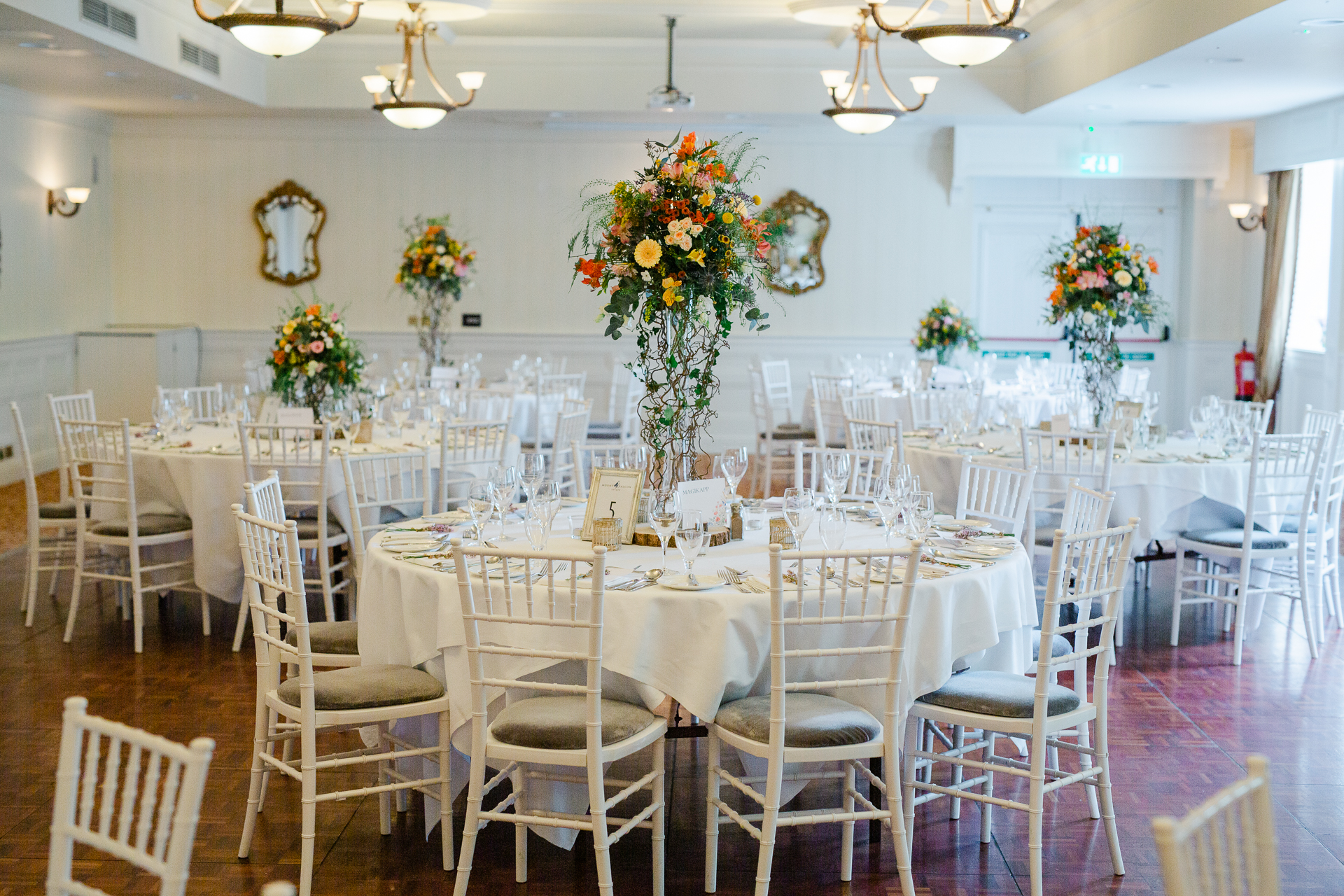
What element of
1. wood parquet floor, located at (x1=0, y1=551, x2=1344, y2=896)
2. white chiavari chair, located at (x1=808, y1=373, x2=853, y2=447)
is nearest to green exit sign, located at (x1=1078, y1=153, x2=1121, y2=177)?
white chiavari chair, located at (x1=808, y1=373, x2=853, y2=447)

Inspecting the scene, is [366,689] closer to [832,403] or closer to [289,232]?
[832,403]

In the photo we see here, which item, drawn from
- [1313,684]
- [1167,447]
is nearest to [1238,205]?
[1167,447]

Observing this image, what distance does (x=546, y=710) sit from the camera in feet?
10.7

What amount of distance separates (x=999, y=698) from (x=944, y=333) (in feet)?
21.0

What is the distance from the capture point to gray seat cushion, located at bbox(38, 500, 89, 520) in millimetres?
6262

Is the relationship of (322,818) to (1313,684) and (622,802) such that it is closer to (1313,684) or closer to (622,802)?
(622,802)

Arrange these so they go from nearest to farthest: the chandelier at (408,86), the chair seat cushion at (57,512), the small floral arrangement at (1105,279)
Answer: the small floral arrangement at (1105,279) → the chair seat cushion at (57,512) → the chandelier at (408,86)

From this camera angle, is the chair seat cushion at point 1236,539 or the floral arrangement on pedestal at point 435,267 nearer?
the chair seat cushion at point 1236,539

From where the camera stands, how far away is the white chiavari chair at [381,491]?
4391 mm

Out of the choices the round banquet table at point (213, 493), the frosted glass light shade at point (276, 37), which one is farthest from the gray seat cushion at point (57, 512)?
the frosted glass light shade at point (276, 37)

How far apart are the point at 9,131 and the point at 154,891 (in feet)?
28.0

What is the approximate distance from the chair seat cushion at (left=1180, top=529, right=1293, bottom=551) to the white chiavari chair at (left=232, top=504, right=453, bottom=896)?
391 centimetres

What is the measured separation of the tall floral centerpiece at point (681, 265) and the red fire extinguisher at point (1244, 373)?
888cm

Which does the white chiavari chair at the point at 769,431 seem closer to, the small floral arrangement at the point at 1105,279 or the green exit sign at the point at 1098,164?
the small floral arrangement at the point at 1105,279
